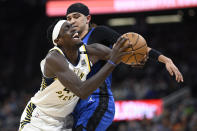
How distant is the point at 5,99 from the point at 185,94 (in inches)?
248

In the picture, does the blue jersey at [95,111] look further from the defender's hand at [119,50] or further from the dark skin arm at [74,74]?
the defender's hand at [119,50]

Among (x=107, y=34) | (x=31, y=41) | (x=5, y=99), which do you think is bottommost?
(x=5, y=99)

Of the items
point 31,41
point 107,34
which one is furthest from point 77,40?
point 31,41

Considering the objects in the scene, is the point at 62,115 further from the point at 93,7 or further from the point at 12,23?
the point at 12,23

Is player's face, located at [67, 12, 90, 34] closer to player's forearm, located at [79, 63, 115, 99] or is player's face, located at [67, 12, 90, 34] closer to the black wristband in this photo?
the black wristband

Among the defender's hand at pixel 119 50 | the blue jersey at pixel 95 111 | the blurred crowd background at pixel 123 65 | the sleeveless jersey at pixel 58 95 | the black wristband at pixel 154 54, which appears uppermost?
the defender's hand at pixel 119 50

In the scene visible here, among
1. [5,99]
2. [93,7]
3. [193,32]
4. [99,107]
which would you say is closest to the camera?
[99,107]

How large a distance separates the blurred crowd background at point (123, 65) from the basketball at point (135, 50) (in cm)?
577

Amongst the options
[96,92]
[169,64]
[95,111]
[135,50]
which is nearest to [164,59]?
[169,64]

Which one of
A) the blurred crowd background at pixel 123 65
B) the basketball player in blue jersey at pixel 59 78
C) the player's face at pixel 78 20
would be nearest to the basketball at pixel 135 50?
the basketball player in blue jersey at pixel 59 78

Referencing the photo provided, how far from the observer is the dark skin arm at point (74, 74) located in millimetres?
3494

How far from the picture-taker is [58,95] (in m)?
Result: 3.94

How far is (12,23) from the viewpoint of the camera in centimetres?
1773

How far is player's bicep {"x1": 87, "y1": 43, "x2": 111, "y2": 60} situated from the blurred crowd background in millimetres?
5532
